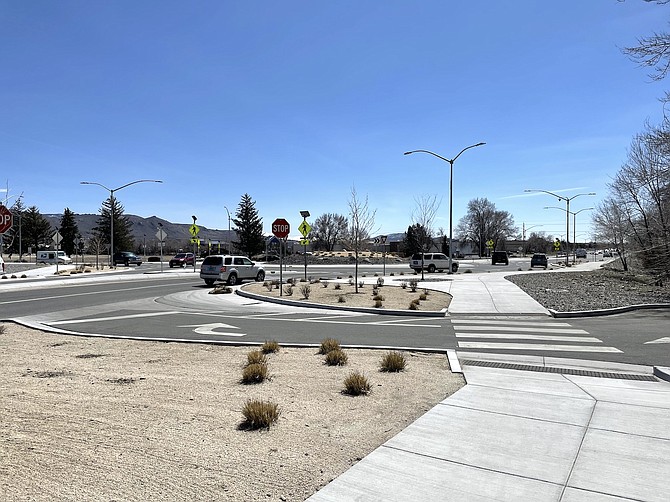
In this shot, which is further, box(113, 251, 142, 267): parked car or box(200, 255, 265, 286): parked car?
box(113, 251, 142, 267): parked car

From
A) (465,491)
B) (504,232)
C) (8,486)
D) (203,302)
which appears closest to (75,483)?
(8,486)

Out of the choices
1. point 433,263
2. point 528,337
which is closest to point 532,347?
point 528,337

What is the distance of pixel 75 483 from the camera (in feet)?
11.8

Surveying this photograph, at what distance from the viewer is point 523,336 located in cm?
1128

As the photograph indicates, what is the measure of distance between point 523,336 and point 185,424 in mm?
8508

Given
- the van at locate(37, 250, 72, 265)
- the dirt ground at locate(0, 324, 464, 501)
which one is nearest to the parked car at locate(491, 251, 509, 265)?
the van at locate(37, 250, 72, 265)

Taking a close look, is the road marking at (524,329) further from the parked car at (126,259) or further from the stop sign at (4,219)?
the parked car at (126,259)

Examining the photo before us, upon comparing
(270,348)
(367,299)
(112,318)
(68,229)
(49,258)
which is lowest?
(112,318)

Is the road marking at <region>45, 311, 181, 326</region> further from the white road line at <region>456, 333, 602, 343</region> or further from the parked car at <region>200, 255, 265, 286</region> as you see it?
the parked car at <region>200, 255, 265, 286</region>

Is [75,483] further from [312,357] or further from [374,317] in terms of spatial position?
[374,317]

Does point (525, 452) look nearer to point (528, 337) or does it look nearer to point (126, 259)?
point (528, 337)

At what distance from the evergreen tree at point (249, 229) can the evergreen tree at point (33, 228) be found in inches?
1442

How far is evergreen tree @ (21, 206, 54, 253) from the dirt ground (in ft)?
326

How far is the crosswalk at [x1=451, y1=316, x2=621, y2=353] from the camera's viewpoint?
9938mm
